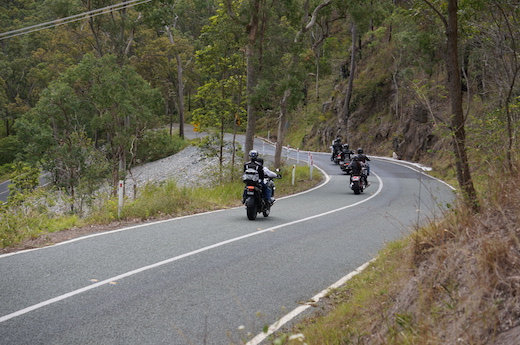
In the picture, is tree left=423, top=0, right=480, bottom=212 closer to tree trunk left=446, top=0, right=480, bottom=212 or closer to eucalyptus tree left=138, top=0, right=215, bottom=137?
tree trunk left=446, top=0, right=480, bottom=212

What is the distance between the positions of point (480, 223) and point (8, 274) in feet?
19.8

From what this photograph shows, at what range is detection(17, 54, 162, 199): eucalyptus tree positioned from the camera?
29500mm

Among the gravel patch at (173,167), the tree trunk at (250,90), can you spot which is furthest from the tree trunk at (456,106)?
the gravel patch at (173,167)

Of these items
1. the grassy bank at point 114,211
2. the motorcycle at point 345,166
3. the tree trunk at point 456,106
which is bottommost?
the motorcycle at point 345,166

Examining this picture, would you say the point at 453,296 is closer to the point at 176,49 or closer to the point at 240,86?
the point at 240,86

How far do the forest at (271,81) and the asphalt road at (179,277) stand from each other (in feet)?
8.97

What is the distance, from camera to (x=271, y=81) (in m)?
24.8

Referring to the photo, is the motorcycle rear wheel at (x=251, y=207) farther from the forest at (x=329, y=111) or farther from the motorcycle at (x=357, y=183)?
the motorcycle at (x=357, y=183)

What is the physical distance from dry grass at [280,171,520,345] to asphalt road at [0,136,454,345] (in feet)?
1.65

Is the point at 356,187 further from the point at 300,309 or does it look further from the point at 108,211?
the point at 300,309

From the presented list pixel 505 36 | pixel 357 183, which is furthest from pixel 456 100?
pixel 357 183

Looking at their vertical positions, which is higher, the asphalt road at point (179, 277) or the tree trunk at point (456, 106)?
the tree trunk at point (456, 106)

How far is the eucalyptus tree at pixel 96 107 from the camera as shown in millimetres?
29500

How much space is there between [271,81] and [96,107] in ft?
41.9
